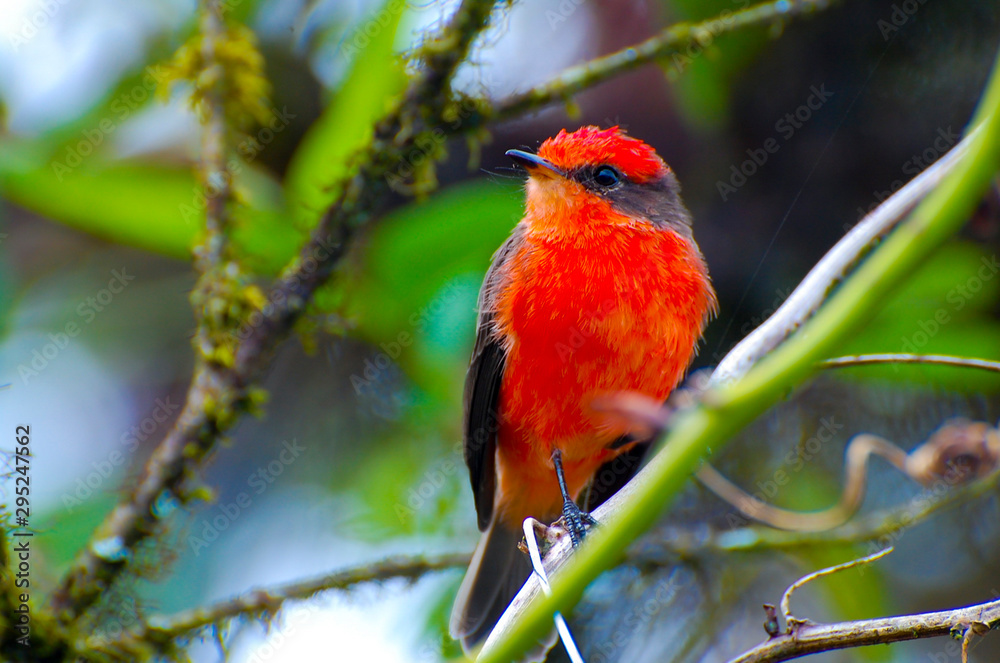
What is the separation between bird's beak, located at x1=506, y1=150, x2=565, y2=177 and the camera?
297 cm

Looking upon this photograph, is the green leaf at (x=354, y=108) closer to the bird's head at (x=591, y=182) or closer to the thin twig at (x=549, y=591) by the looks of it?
the bird's head at (x=591, y=182)

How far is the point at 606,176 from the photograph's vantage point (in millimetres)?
3102

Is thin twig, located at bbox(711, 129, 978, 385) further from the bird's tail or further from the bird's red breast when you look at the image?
the bird's tail

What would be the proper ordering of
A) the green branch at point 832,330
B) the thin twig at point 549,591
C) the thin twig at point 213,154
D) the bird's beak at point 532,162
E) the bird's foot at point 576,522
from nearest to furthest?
the green branch at point 832,330 → the thin twig at point 549,591 → the thin twig at point 213,154 → the bird's foot at point 576,522 → the bird's beak at point 532,162

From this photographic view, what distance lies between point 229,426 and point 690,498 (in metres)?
2.25

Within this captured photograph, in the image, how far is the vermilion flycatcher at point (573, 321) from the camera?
2730 mm

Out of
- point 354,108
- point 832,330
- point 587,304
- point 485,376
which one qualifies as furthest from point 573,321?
point 832,330

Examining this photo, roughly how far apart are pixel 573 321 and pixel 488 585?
1292 millimetres

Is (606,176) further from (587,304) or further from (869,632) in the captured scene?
(869,632)

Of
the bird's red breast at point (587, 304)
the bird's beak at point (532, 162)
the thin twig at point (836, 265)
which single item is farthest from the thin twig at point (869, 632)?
the bird's beak at point (532, 162)

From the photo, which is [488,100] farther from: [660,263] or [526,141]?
[526,141]

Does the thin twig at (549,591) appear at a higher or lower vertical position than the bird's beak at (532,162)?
lower

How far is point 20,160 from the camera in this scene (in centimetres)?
323

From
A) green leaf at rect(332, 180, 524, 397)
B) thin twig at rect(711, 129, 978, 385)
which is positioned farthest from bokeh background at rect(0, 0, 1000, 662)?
thin twig at rect(711, 129, 978, 385)
